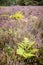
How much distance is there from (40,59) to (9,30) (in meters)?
2.31

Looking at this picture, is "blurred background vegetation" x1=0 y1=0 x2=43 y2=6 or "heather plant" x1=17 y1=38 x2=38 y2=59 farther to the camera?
"blurred background vegetation" x1=0 y1=0 x2=43 y2=6

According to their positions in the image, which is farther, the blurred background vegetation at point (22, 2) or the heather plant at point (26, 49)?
the blurred background vegetation at point (22, 2)

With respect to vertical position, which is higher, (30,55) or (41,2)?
(30,55)

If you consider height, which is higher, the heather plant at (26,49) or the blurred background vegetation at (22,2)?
the heather plant at (26,49)

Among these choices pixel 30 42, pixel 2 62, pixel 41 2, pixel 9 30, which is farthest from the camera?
pixel 41 2

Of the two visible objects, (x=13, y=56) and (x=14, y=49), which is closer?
(x=13, y=56)

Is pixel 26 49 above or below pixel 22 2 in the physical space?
above

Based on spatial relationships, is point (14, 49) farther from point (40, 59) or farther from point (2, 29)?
point (2, 29)

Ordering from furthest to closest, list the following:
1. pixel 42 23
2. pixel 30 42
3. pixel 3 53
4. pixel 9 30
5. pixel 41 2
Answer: pixel 41 2 < pixel 42 23 < pixel 9 30 < pixel 30 42 < pixel 3 53

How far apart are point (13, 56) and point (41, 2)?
1208 cm

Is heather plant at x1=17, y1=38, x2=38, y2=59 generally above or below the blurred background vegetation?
above

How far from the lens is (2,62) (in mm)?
5426

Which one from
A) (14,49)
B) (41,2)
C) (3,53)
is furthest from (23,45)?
(41,2)

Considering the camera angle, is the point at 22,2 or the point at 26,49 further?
the point at 22,2
